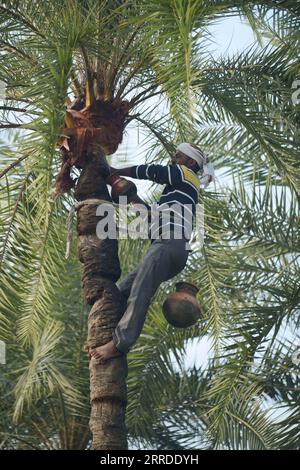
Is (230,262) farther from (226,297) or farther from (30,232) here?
(30,232)

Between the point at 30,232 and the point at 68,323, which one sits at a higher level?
the point at 68,323

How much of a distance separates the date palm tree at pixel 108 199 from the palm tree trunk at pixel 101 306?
11 millimetres

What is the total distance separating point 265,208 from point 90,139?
3751mm

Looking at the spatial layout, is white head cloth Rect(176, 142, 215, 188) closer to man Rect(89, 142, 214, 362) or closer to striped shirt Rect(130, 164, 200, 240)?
man Rect(89, 142, 214, 362)

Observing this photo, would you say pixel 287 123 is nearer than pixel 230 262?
Yes

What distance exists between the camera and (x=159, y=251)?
874 cm

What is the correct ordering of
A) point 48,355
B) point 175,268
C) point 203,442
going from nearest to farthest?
point 175,268
point 48,355
point 203,442

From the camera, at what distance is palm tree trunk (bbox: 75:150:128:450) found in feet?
27.6

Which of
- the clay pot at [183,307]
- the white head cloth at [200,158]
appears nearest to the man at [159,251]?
the white head cloth at [200,158]

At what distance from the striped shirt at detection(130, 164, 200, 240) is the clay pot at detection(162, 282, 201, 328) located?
439 mm

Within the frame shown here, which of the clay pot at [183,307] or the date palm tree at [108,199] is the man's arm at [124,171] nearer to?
the date palm tree at [108,199]

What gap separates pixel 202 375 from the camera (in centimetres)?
1437

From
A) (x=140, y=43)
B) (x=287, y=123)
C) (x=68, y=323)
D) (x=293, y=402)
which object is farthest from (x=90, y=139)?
(x=68, y=323)

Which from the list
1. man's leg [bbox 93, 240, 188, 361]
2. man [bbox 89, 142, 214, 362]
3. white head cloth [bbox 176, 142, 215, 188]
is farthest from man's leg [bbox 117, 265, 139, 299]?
white head cloth [bbox 176, 142, 215, 188]
